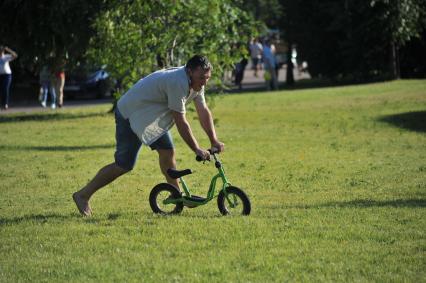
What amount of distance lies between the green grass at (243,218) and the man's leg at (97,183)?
0.56 feet

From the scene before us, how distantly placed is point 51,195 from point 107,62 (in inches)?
279

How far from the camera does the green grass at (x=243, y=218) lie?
22.1 feet

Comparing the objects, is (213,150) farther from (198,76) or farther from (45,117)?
(45,117)

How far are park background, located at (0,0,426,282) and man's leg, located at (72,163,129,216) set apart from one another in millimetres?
188

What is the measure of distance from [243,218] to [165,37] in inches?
357

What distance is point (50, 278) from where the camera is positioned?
257 inches

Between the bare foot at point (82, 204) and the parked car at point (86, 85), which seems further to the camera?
the parked car at point (86, 85)

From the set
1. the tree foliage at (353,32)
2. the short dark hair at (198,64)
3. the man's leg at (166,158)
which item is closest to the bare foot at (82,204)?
the man's leg at (166,158)

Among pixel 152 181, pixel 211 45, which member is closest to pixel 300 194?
pixel 152 181

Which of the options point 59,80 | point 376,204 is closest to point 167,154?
point 376,204

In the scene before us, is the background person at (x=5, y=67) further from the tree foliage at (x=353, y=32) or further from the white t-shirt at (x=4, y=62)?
the tree foliage at (x=353, y=32)

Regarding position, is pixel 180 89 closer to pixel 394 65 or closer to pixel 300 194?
pixel 300 194

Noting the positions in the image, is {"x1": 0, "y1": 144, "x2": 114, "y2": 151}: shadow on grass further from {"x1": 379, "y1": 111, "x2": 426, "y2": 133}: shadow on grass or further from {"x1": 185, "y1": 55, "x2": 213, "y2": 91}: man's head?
{"x1": 185, "y1": 55, "x2": 213, "y2": 91}: man's head

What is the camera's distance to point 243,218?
8.55m
